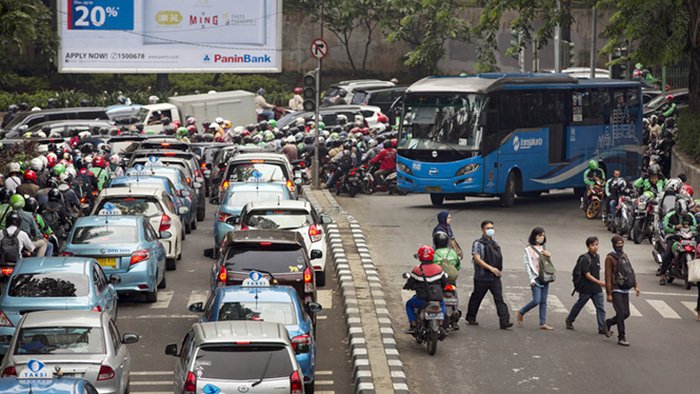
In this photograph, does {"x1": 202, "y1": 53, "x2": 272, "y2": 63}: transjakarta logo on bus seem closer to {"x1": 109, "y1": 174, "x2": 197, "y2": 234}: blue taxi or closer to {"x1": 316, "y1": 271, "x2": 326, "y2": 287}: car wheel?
{"x1": 109, "y1": 174, "x2": 197, "y2": 234}: blue taxi

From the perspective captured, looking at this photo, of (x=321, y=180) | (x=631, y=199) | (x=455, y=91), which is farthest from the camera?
(x=321, y=180)

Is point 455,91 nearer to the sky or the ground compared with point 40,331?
nearer to the sky

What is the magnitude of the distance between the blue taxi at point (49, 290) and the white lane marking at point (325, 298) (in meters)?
4.64

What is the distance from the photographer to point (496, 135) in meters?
35.9

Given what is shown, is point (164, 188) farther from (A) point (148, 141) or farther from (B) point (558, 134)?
(B) point (558, 134)

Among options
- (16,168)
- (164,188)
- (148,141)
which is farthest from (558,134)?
(16,168)

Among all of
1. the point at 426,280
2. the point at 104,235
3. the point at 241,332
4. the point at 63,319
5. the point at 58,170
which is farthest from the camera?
the point at 58,170

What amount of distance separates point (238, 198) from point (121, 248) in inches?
184

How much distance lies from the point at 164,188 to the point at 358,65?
4257 cm

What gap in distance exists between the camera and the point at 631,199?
3131cm

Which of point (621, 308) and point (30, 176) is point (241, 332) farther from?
point (30, 176)

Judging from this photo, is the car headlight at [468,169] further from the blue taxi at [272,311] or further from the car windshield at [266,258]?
the blue taxi at [272,311]

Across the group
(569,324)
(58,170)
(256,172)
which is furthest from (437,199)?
(569,324)

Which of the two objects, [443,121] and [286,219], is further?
[443,121]
